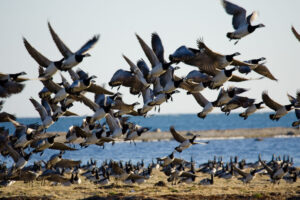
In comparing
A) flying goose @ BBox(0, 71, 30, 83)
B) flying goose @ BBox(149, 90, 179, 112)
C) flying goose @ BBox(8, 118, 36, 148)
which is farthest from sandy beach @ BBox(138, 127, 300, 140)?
flying goose @ BBox(0, 71, 30, 83)

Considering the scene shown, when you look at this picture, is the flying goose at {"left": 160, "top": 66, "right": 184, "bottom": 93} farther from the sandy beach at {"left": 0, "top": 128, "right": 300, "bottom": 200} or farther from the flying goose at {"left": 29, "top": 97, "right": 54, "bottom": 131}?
the flying goose at {"left": 29, "top": 97, "right": 54, "bottom": 131}

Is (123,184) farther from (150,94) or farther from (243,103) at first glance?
(243,103)

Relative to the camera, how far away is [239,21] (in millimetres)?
14930

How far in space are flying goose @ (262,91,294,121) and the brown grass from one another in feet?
9.31

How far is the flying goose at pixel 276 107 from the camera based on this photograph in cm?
1675

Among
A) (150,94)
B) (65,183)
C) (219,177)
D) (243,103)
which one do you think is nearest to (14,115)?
(150,94)

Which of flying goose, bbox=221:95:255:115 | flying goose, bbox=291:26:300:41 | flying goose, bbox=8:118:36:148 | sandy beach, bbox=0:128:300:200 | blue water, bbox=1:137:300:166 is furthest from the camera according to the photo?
blue water, bbox=1:137:300:166

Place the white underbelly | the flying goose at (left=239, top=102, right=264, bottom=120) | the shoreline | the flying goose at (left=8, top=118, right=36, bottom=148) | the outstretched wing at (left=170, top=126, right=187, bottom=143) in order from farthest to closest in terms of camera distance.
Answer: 1. the shoreline
2. the outstretched wing at (left=170, top=126, right=187, bottom=143)
3. the flying goose at (left=239, top=102, right=264, bottom=120)
4. the flying goose at (left=8, top=118, right=36, bottom=148)
5. the white underbelly

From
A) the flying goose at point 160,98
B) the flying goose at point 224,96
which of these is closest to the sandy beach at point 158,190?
the flying goose at point 160,98

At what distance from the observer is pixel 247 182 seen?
79.4 ft

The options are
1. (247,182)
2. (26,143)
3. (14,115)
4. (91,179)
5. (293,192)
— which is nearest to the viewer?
(14,115)

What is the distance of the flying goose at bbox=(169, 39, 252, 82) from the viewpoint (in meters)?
14.0

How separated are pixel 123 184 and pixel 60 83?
991cm

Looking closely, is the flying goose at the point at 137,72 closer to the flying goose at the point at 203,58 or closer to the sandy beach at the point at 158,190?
the flying goose at the point at 203,58
